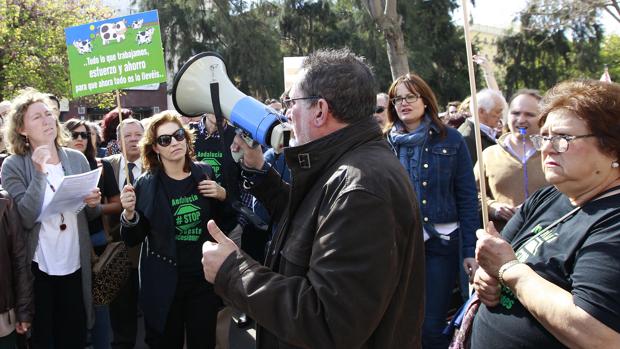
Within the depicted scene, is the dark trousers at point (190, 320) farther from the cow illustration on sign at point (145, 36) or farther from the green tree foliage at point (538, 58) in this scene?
the green tree foliage at point (538, 58)

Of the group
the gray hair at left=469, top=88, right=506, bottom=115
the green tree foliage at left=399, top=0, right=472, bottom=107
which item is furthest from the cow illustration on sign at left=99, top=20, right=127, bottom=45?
the green tree foliage at left=399, top=0, right=472, bottom=107

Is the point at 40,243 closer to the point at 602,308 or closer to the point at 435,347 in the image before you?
the point at 435,347

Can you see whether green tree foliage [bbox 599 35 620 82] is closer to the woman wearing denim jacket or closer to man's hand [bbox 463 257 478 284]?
the woman wearing denim jacket

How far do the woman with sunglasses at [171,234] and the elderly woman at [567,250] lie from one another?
1.81 metres

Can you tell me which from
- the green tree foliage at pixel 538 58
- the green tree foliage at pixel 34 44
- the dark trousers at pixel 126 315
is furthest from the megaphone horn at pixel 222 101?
the green tree foliage at pixel 538 58

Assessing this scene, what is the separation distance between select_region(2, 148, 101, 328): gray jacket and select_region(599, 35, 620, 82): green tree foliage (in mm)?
30436

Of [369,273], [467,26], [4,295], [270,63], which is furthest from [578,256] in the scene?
[270,63]

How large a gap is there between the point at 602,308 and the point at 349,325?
710 mm

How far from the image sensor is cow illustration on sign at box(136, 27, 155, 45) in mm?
3684

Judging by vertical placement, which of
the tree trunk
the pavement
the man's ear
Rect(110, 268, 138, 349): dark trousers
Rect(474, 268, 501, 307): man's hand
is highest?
the tree trunk

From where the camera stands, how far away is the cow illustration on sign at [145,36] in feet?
12.1

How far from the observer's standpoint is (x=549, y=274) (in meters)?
1.71

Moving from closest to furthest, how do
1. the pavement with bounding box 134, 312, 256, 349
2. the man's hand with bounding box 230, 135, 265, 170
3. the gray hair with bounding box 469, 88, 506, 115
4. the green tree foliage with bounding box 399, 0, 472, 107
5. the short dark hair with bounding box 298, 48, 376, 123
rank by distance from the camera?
the short dark hair with bounding box 298, 48, 376, 123
the man's hand with bounding box 230, 135, 265, 170
the pavement with bounding box 134, 312, 256, 349
the gray hair with bounding box 469, 88, 506, 115
the green tree foliage with bounding box 399, 0, 472, 107

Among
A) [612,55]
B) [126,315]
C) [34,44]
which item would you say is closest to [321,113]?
[126,315]
